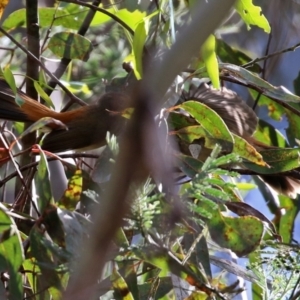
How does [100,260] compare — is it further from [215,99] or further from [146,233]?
[215,99]

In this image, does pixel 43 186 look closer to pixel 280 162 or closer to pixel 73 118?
pixel 73 118

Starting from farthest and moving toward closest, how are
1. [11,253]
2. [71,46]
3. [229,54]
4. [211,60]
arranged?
[229,54]
[71,46]
[211,60]
[11,253]

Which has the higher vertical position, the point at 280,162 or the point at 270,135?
the point at 280,162

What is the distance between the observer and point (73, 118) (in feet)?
4.00

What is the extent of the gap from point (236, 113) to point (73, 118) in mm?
326

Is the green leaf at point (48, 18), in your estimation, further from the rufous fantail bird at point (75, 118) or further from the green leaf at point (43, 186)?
the green leaf at point (43, 186)

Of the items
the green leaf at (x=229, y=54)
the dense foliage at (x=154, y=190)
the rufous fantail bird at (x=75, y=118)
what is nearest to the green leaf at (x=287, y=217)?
the dense foliage at (x=154, y=190)

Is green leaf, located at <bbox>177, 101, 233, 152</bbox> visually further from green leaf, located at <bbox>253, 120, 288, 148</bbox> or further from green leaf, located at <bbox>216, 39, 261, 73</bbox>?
green leaf, located at <bbox>216, 39, 261, 73</bbox>

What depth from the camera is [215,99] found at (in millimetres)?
1336

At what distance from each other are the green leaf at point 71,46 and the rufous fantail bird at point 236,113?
0.26m

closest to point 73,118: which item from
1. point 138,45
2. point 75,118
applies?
point 75,118

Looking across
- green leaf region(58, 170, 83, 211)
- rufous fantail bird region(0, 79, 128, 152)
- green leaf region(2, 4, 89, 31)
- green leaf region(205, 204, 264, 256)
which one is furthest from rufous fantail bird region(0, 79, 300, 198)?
green leaf region(2, 4, 89, 31)

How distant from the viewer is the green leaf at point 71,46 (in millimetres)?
1458

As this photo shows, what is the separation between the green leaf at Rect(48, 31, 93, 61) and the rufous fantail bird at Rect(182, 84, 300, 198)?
26 cm
